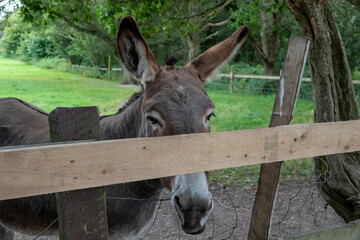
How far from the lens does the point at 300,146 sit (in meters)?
2.08

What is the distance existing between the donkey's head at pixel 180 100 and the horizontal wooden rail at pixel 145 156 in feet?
0.69

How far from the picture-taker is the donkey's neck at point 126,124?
8.97 ft

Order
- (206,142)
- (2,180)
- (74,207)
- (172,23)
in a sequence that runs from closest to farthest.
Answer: (2,180) < (74,207) < (206,142) < (172,23)

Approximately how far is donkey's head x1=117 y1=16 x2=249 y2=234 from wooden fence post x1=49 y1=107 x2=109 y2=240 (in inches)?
20.3

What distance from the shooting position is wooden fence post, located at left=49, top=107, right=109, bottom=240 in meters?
1.43

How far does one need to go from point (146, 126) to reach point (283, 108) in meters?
1.10

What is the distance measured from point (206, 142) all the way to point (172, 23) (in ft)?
19.2

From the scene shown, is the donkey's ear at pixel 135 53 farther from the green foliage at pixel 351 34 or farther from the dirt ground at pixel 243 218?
the green foliage at pixel 351 34

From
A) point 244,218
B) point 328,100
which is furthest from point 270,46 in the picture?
point 328,100

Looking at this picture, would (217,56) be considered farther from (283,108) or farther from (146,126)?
(146,126)

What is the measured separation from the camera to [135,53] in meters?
2.49

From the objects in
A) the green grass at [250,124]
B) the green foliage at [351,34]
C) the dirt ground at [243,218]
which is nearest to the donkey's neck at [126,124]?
the dirt ground at [243,218]

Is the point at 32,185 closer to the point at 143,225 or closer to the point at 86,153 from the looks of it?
the point at 86,153

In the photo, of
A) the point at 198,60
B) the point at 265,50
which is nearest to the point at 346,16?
the point at 265,50
